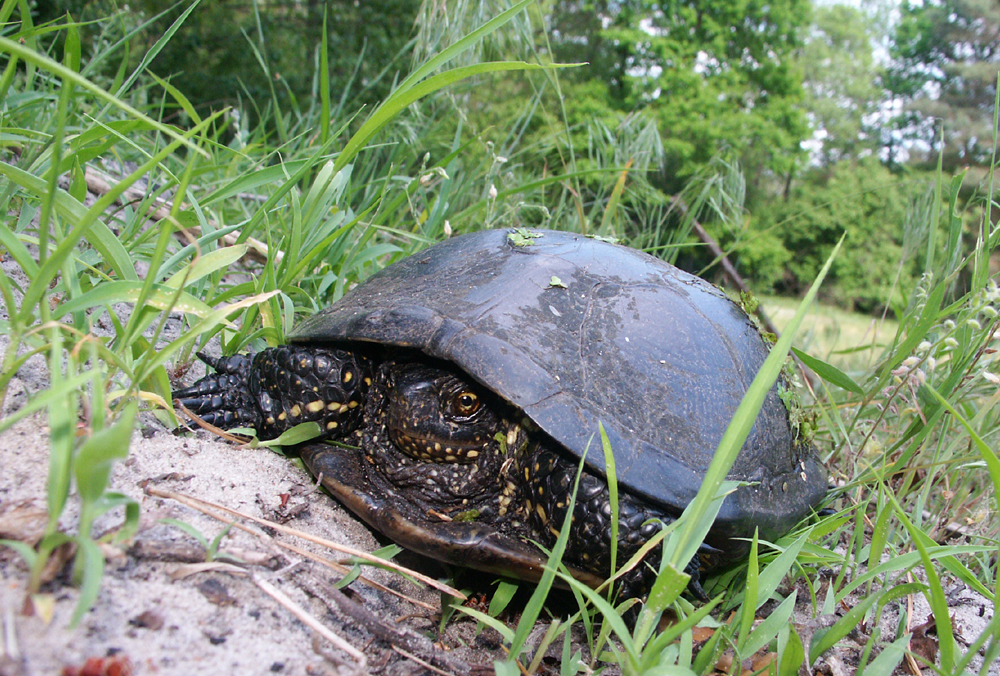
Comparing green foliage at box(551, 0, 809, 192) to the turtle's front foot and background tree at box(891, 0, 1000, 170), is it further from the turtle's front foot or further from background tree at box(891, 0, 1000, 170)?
the turtle's front foot

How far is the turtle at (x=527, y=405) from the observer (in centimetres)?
109

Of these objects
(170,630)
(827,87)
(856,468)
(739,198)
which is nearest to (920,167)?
(827,87)

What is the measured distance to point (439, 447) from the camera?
48.3 inches

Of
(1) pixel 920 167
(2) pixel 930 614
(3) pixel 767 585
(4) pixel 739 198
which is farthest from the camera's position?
(1) pixel 920 167

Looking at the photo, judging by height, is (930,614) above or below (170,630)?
below

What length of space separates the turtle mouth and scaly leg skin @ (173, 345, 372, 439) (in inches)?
7.0

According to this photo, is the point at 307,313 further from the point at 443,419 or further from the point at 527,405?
the point at 527,405

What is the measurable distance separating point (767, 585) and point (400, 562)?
2.36 feet

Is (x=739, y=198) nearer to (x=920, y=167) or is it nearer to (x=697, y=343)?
(x=697, y=343)

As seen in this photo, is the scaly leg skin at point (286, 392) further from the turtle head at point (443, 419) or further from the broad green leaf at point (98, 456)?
the broad green leaf at point (98, 456)

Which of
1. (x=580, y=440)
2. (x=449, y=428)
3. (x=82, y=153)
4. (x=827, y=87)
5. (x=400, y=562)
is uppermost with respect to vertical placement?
(x=827, y=87)

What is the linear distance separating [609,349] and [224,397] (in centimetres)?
90

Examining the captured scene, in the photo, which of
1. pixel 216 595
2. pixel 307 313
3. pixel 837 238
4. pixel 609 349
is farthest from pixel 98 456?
pixel 837 238

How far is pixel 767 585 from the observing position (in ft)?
3.21
